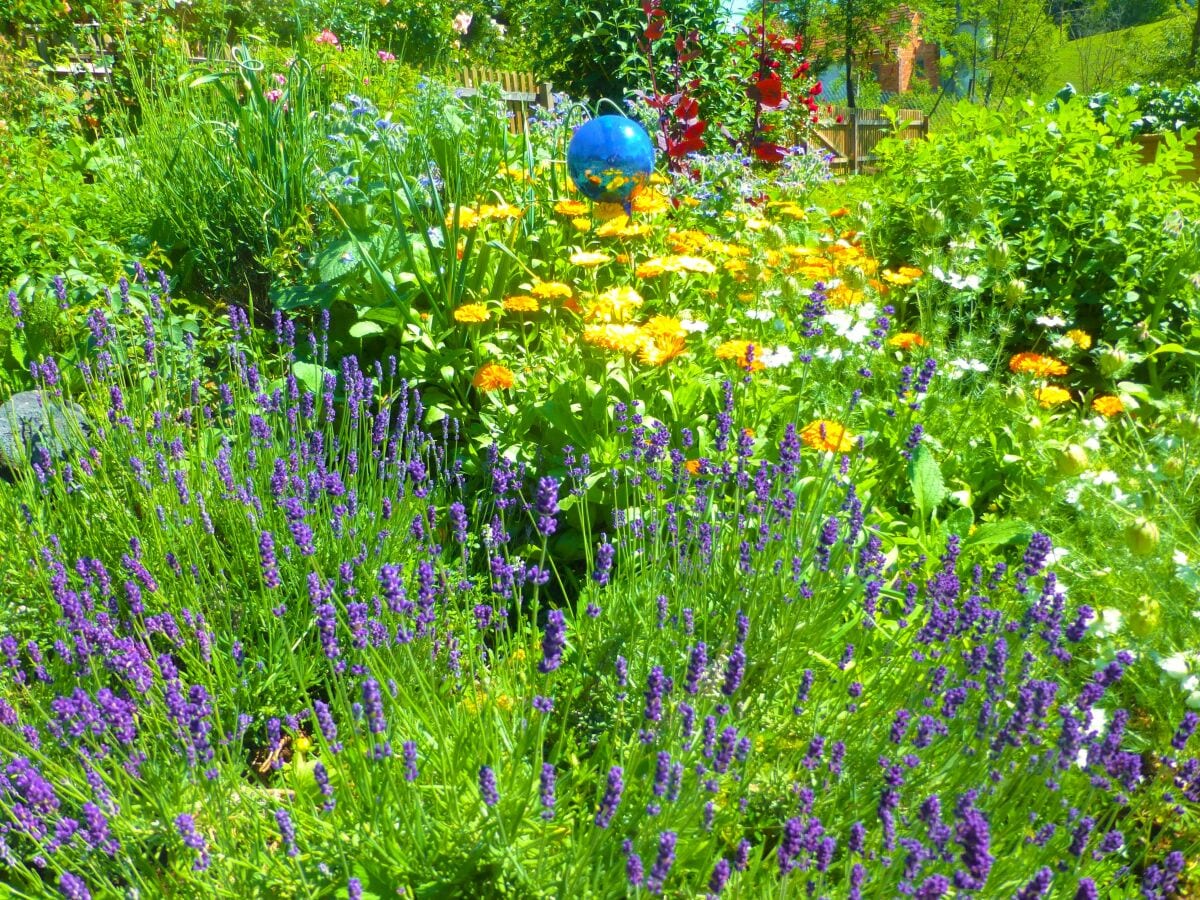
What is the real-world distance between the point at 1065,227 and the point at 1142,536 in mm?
2850

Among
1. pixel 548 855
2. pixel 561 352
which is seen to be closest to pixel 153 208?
pixel 561 352

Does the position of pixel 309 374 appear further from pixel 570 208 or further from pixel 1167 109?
pixel 1167 109

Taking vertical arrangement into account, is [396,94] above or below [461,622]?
above

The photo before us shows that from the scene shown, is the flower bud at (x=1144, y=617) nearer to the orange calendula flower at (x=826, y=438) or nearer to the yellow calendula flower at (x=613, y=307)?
the orange calendula flower at (x=826, y=438)

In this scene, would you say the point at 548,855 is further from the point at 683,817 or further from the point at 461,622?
the point at 461,622

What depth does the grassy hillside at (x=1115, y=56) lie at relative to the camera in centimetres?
2075

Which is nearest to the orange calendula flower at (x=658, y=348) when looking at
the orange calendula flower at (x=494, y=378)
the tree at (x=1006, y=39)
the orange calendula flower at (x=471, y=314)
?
the orange calendula flower at (x=494, y=378)

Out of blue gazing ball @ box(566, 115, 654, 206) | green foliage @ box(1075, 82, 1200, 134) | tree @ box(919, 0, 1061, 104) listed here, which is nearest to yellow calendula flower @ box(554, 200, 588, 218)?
blue gazing ball @ box(566, 115, 654, 206)

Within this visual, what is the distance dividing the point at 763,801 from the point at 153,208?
13.0 ft

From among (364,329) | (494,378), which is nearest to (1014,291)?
(494,378)

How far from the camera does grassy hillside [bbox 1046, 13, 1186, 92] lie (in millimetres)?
20750

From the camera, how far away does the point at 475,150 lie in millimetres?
4051

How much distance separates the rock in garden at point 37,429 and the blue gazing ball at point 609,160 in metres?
2.12

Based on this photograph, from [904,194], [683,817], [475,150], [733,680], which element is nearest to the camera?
[733,680]
